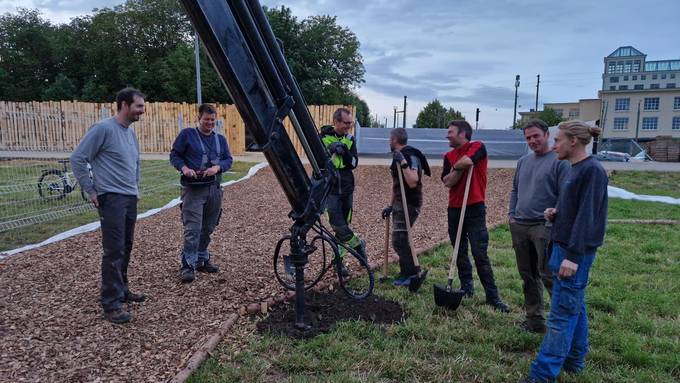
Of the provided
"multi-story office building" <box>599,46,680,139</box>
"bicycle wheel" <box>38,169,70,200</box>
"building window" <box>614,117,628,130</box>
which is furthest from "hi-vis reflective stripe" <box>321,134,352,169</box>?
"building window" <box>614,117,628,130</box>

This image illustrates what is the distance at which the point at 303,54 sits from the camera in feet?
112

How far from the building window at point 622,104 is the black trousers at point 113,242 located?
80297mm

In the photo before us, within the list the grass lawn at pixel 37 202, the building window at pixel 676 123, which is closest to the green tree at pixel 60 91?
the grass lawn at pixel 37 202

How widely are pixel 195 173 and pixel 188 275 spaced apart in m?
1.06

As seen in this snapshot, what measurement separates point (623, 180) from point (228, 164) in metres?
13.5

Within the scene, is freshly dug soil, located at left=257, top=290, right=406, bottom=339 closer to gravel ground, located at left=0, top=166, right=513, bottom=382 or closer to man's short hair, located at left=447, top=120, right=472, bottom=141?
gravel ground, located at left=0, top=166, right=513, bottom=382

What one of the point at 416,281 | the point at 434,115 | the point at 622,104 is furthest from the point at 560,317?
the point at 622,104

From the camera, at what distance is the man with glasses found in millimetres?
4793

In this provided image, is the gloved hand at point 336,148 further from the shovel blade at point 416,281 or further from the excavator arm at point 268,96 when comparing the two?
the shovel blade at point 416,281

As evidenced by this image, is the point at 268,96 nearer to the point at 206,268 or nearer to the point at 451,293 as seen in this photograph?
the point at 451,293

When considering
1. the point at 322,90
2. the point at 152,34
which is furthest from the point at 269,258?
the point at 152,34

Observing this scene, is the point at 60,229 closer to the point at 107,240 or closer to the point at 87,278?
the point at 87,278

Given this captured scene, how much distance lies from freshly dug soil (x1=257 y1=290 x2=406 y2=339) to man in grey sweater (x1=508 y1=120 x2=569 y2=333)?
109 cm

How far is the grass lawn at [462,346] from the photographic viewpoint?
10.4ft
